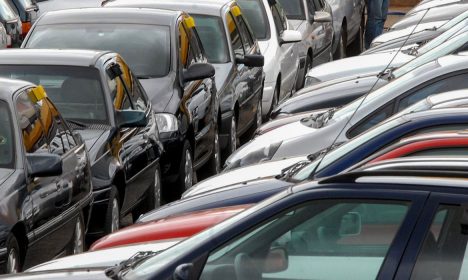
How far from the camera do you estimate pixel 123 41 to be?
13.9m

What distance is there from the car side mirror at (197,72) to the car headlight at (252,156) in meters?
2.64

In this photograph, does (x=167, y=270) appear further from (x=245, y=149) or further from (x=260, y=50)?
(x=260, y=50)

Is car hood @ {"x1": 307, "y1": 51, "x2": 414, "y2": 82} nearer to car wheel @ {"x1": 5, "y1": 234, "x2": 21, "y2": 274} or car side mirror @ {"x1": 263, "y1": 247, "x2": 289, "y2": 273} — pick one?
car wheel @ {"x1": 5, "y1": 234, "x2": 21, "y2": 274}

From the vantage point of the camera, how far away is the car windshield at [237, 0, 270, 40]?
767 inches

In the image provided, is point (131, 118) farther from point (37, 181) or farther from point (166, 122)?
point (37, 181)

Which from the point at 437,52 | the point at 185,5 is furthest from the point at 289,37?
the point at 437,52

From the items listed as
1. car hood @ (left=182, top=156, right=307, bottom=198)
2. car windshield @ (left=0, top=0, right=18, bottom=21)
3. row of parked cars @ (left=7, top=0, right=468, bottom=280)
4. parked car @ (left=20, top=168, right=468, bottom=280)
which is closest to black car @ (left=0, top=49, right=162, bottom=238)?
car hood @ (left=182, top=156, right=307, bottom=198)

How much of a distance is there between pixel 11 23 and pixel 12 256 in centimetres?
1314

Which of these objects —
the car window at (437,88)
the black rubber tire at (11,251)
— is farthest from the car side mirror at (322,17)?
the black rubber tire at (11,251)

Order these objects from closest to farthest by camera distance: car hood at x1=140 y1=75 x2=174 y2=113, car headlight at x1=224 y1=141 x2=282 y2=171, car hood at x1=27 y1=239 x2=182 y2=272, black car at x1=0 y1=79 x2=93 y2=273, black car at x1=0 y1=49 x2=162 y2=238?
car hood at x1=27 y1=239 x2=182 y2=272
black car at x1=0 y1=79 x2=93 y2=273
car headlight at x1=224 y1=141 x2=282 y2=171
black car at x1=0 y1=49 x2=162 y2=238
car hood at x1=140 y1=75 x2=174 y2=113

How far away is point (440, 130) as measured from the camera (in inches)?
303

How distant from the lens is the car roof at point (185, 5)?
16.5 m

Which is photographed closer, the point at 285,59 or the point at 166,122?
the point at 166,122

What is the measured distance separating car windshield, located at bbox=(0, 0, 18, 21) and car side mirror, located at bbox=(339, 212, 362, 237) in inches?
658
